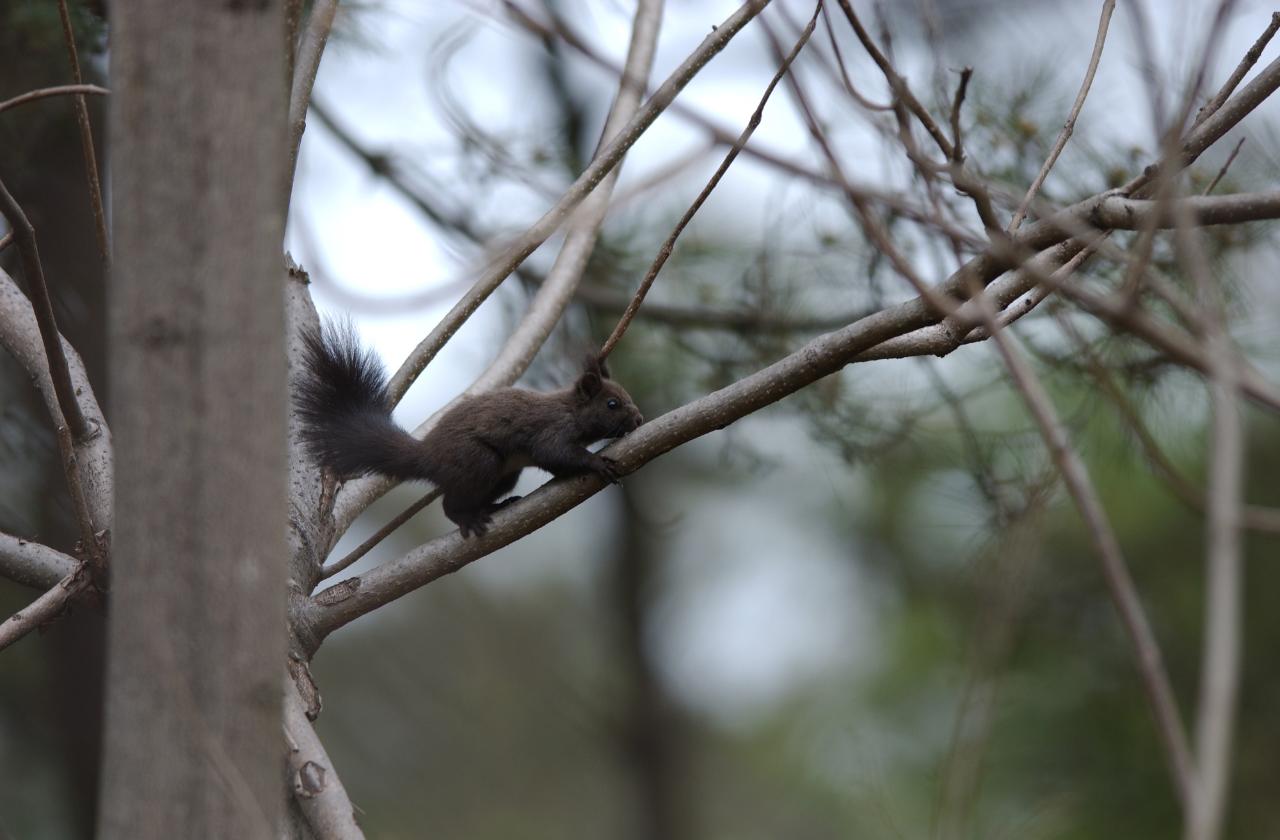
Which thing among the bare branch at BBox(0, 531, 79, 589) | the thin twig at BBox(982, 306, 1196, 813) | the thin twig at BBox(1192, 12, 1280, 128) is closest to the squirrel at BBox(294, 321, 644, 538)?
the bare branch at BBox(0, 531, 79, 589)

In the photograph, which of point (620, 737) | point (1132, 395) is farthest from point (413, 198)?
point (620, 737)

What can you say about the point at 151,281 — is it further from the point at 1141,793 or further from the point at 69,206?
the point at 1141,793

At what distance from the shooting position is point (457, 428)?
9.55 feet

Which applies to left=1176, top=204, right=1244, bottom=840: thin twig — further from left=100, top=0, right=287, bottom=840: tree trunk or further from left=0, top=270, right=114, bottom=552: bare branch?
left=0, top=270, right=114, bottom=552: bare branch

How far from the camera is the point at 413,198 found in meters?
4.01

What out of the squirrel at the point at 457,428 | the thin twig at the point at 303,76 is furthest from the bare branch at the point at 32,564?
the thin twig at the point at 303,76

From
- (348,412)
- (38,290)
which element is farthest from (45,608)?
(348,412)

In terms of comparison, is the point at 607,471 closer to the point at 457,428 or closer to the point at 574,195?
the point at 574,195

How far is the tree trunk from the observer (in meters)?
0.87

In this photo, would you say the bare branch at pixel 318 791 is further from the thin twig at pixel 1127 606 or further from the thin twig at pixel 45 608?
the thin twig at pixel 1127 606

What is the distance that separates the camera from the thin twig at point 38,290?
5.01ft

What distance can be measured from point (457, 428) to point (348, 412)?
33cm

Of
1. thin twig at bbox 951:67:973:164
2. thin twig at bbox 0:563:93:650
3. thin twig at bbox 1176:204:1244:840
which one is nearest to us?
thin twig at bbox 1176:204:1244:840

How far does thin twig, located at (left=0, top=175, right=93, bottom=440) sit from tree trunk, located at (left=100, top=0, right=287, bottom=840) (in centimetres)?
71
